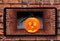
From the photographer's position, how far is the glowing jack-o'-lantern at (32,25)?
427 inches

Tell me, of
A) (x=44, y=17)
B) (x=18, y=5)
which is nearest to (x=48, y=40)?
(x=44, y=17)

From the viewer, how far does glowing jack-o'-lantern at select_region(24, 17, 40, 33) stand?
10.8 m

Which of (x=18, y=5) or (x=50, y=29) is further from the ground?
(x=18, y=5)

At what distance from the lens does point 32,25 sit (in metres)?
10.8

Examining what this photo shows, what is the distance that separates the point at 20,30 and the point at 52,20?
114 centimetres

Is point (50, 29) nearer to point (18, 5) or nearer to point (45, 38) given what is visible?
point (45, 38)

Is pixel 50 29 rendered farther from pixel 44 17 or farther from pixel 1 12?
pixel 1 12

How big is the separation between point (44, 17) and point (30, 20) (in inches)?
19.2

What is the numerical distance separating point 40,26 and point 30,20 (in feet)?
1.30

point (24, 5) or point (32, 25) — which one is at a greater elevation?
point (24, 5)

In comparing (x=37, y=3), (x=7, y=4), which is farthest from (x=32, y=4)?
(x=7, y=4)

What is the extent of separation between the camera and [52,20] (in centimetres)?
1082

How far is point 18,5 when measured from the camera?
1089 cm

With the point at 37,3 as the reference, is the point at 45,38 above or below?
below
